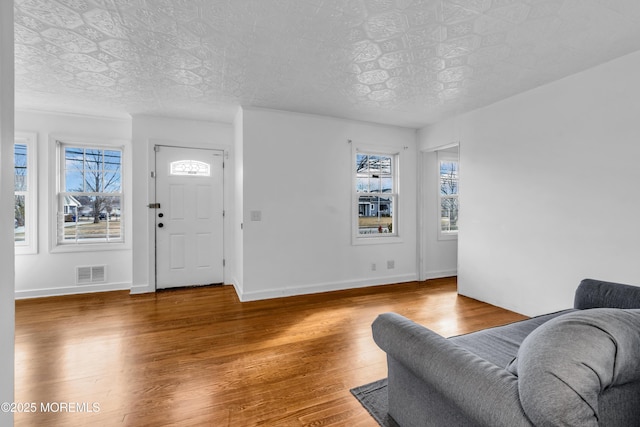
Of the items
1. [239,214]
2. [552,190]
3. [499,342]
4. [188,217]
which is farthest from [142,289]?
[552,190]

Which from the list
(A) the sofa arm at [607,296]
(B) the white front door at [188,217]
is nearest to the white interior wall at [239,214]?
(B) the white front door at [188,217]

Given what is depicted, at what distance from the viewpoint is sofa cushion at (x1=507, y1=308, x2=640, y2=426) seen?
0.76m

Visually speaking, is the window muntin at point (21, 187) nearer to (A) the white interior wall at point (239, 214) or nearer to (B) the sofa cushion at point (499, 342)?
(A) the white interior wall at point (239, 214)

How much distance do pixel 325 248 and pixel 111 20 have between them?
3.27 meters

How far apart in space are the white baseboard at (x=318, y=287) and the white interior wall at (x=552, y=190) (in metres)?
0.98

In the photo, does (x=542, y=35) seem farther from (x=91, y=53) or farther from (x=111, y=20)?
(x=91, y=53)

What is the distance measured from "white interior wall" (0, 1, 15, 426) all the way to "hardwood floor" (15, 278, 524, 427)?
670 mm

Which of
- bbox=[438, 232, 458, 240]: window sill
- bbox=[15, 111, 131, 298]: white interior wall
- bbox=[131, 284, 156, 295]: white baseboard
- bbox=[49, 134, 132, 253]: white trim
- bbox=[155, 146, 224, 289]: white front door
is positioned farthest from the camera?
bbox=[438, 232, 458, 240]: window sill

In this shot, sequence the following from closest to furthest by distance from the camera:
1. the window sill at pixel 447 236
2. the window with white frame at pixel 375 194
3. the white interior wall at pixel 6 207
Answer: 1. the white interior wall at pixel 6 207
2. the window with white frame at pixel 375 194
3. the window sill at pixel 447 236

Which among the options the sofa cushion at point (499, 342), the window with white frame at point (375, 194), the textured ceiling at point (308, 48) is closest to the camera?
the sofa cushion at point (499, 342)

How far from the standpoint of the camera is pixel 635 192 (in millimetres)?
2443

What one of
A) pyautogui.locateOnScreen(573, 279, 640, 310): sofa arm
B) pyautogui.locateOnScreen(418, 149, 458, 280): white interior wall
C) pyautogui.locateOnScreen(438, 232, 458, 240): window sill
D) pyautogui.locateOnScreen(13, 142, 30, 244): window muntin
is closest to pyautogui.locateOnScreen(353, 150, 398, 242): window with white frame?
pyautogui.locateOnScreen(418, 149, 458, 280): white interior wall

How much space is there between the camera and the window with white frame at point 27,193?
3.93 m

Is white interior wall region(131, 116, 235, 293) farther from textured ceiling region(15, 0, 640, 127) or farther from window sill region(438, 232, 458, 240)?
window sill region(438, 232, 458, 240)
